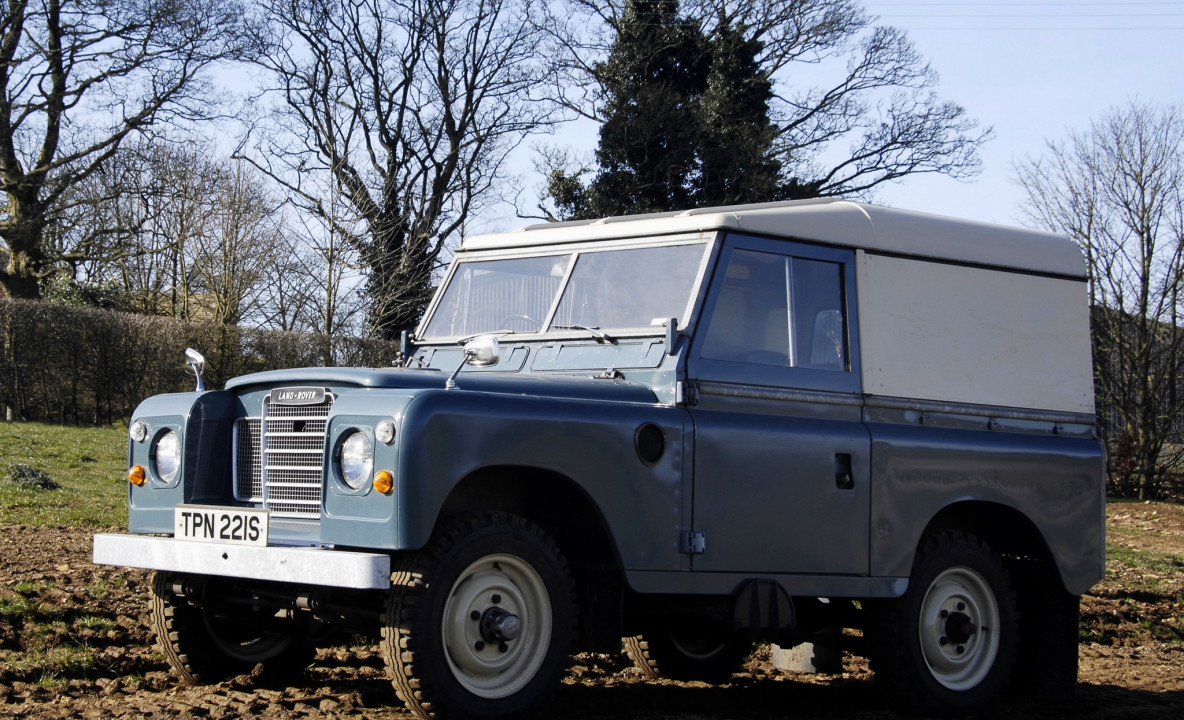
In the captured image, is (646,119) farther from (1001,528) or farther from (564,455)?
(564,455)

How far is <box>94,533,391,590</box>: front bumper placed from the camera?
4.94 meters

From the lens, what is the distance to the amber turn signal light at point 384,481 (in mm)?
5062

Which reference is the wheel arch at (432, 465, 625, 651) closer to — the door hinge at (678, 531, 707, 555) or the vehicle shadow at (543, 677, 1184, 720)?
the door hinge at (678, 531, 707, 555)

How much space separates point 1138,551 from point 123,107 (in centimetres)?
2172

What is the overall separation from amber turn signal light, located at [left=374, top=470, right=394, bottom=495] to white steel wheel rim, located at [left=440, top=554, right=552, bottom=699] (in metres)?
0.50

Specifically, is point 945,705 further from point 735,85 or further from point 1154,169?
point 735,85

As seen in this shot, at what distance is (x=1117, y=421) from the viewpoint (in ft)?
89.0

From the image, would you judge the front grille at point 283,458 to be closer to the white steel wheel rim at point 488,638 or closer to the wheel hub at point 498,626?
the white steel wheel rim at point 488,638

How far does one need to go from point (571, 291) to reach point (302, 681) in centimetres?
254

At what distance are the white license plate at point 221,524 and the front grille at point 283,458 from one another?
0.79ft

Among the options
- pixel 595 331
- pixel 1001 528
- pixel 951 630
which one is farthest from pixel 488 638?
pixel 1001 528

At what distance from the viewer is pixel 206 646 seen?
255 inches

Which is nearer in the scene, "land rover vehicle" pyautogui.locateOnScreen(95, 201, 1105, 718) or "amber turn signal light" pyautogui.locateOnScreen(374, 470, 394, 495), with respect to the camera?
"amber turn signal light" pyautogui.locateOnScreen(374, 470, 394, 495)

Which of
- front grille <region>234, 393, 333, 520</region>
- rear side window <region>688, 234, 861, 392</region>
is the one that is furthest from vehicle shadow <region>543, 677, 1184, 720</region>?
rear side window <region>688, 234, 861, 392</region>
